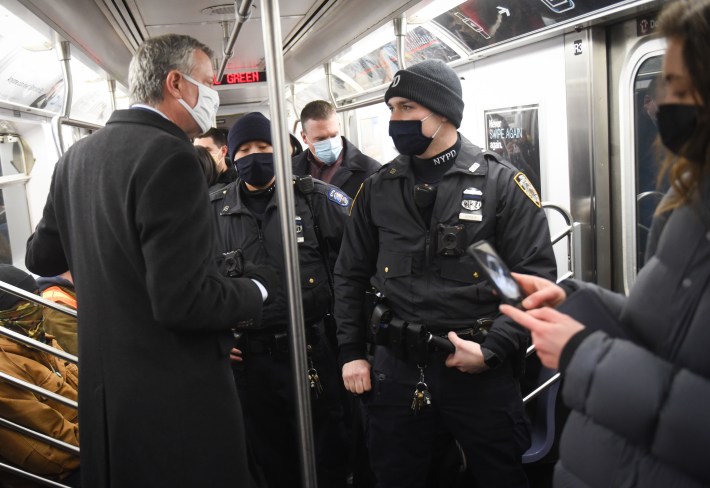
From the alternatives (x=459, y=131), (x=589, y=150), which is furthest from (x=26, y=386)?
(x=589, y=150)

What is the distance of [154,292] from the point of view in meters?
1.69

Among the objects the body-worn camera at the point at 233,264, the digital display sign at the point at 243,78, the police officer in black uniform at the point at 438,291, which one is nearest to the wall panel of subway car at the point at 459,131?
the police officer in black uniform at the point at 438,291

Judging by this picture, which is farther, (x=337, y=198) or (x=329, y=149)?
(x=329, y=149)

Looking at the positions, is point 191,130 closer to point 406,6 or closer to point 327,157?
point 406,6

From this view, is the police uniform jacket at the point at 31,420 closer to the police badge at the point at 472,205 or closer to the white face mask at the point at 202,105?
the white face mask at the point at 202,105

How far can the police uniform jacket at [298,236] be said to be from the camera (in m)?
2.94

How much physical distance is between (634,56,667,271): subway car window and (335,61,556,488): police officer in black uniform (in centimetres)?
147

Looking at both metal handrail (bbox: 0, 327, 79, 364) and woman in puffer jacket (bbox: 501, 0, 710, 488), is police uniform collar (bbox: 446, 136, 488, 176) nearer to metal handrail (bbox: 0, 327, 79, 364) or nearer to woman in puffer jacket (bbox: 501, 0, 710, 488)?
woman in puffer jacket (bbox: 501, 0, 710, 488)

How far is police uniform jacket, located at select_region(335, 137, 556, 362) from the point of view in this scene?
227 centimetres

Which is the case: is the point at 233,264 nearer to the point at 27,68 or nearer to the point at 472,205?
the point at 472,205

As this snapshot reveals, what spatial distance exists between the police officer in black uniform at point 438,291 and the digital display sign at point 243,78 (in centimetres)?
439

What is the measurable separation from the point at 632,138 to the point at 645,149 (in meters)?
0.09

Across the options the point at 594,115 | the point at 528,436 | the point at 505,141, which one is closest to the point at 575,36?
the point at 594,115

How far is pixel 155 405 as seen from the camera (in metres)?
1.83
